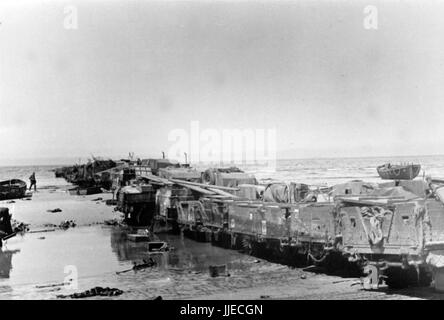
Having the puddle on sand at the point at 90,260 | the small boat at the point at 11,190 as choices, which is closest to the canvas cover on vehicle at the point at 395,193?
the puddle on sand at the point at 90,260

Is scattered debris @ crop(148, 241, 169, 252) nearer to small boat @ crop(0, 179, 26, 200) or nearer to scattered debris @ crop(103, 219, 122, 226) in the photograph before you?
scattered debris @ crop(103, 219, 122, 226)

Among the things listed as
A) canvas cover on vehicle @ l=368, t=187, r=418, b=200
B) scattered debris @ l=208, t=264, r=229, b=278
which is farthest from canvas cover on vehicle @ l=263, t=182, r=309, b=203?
scattered debris @ l=208, t=264, r=229, b=278

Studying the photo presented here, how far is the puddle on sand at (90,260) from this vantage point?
11898 mm

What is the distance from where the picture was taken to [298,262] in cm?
1385

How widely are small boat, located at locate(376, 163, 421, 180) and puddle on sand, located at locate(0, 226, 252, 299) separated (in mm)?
26033

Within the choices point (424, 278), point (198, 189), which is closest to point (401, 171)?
point (198, 189)

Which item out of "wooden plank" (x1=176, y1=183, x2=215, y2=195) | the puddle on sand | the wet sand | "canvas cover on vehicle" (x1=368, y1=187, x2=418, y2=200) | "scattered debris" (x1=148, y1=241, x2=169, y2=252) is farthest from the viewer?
"wooden plank" (x1=176, y1=183, x2=215, y2=195)

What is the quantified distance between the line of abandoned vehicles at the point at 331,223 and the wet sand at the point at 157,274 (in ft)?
2.01

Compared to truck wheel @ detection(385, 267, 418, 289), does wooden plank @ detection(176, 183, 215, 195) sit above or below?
above

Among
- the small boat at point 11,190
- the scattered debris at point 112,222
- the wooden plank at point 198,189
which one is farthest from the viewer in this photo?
the small boat at point 11,190

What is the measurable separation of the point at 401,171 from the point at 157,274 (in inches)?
1262

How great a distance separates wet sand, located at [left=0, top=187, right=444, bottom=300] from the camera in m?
10.5

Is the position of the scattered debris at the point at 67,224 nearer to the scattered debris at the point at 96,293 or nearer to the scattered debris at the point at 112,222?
the scattered debris at the point at 112,222
